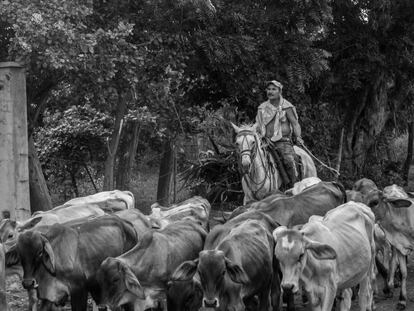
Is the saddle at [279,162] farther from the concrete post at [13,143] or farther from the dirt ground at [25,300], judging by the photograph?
the concrete post at [13,143]

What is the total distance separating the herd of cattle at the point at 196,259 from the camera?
836cm

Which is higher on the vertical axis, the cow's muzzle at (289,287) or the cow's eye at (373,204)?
the cow's eye at (373,204)

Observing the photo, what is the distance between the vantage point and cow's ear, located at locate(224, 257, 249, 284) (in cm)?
816

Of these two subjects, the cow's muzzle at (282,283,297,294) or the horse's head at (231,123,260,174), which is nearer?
the cow's muzzle at (282,283,297,294)

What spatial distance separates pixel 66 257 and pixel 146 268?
0.94 m

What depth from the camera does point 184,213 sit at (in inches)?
446

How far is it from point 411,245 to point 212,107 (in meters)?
9.12

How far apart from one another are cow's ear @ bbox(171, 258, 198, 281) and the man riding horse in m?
6.84

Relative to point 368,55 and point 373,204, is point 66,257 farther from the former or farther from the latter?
point 368,55

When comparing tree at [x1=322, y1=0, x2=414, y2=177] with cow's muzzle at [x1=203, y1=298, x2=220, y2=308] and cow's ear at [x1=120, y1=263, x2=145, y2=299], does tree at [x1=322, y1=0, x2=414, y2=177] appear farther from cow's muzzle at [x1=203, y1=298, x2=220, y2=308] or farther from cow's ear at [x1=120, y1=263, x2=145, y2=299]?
cow's muzzle at [x1=203, y1=298, x2=220, y2=308]

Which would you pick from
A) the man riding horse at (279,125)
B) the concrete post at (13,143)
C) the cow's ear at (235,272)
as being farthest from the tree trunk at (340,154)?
the cow's ear at (235,272)

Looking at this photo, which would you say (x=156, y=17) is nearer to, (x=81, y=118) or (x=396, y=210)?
Result: (x=81, y=118)

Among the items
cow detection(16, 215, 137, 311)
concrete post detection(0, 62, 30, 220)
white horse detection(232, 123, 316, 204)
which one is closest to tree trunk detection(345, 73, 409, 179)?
white horse detection(232, 123, 316, 204)

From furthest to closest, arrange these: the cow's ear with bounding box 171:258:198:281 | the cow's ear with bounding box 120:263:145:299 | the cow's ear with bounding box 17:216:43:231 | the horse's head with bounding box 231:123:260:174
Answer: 1. the horse's head with bounding box 231:123:260:174
2. the cow's ear with bounding box 17:216:43:231
3. the cow's ear with bounding box 120:263:145:299
4. the cow's ear with bounding box 171:258:198:281
